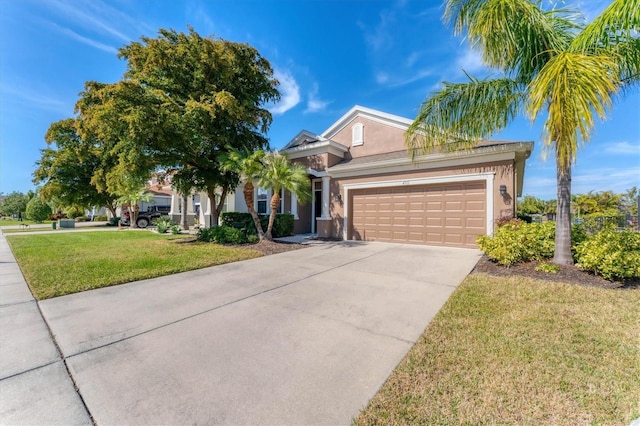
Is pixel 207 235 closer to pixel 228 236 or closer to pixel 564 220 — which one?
pixel 228 236

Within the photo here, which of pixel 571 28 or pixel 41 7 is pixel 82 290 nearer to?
pixel 41 7

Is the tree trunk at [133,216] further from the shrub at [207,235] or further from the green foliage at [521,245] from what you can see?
the green foliage at [521,245]

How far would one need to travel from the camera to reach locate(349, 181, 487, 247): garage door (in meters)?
9.69

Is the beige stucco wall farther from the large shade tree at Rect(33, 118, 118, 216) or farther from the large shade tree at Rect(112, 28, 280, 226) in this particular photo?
the large shade tree at Rect(33, 118, 118, 216)

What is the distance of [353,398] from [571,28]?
29.0ft

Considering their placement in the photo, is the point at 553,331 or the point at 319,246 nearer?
the point at 553,331

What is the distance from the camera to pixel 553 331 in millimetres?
3404

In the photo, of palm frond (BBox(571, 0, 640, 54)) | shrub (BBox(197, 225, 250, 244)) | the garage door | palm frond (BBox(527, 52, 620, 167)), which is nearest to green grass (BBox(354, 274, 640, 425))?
palm frond (BBox(527, 52, 620, 167))

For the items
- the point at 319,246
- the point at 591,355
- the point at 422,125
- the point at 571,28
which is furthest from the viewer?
the point at 319,246

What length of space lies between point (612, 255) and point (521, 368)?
15.5 feet

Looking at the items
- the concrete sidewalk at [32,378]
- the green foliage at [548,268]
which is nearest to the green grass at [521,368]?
the green foliage at [548,268]

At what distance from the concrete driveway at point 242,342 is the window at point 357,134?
9.42 m

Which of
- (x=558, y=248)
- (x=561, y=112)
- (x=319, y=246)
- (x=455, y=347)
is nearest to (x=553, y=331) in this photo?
(x=455, y=347)

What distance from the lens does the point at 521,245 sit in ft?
22.3
